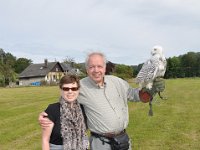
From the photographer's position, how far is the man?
453 cm

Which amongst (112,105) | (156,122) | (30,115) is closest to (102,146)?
(112,105)

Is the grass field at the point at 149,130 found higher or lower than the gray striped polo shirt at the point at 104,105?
lower

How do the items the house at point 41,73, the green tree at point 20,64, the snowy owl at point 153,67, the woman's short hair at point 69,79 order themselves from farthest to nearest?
the green tree at point 20,64
the house at point 41,73
the woman's short hair at point 69,79
the snowy owl at point 153,67

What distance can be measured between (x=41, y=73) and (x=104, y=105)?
8877 cm

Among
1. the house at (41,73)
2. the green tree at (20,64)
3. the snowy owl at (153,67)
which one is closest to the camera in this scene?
the snowy owl at (153,67)

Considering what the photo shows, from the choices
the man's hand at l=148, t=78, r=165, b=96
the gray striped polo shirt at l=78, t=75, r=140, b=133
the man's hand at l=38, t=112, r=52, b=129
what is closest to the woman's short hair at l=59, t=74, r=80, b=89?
the gray striped polo shirt at l=78, t=75, r=140, b=133

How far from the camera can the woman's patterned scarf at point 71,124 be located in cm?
447

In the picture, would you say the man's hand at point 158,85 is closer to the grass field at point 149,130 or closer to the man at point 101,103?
the man at point 101,103

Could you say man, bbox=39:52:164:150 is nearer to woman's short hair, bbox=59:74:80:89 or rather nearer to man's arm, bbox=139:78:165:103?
man's arm, bbox=139:78:165:103

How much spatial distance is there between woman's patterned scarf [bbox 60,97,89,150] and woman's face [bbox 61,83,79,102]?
0.06m

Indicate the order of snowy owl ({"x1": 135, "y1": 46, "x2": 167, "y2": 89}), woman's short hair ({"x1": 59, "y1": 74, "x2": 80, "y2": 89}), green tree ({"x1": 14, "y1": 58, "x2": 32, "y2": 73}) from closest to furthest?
snowy owl ({"x1": 135, "y1": 46, "x2": 167, "y2": 89}) → woman's short hair ({"x1": 59, "y1": 74, "x2": 80, "y2": 89}) → green tree ({"x1": 14, "y1": 58, "x2": 32, "y2": 73})

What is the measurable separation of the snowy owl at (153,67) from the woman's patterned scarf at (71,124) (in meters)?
0.82

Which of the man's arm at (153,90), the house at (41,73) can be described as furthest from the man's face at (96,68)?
the house at (41,73)

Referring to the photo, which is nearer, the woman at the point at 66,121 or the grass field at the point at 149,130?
the woman at the point at 66,121
